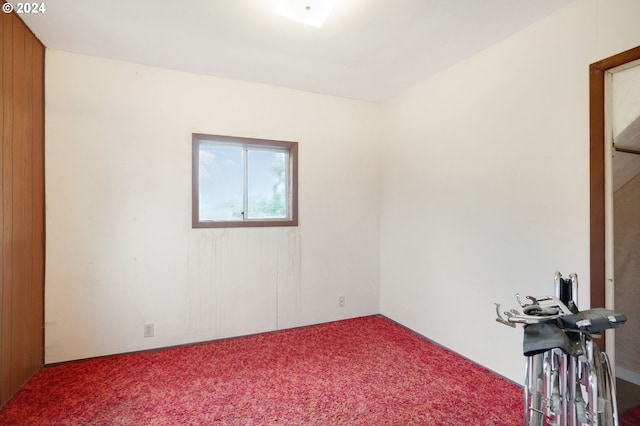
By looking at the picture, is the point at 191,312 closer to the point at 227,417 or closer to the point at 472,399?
the point at 227,417

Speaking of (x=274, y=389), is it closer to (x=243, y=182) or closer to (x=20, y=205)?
(x=243, y=182)

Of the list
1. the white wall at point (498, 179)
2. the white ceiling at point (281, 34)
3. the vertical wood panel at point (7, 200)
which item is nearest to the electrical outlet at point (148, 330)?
the vertical wood panel at point (7, 200)

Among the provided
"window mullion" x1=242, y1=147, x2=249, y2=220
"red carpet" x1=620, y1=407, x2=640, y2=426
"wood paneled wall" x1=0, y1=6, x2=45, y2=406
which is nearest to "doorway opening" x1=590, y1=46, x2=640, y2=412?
"red carpet" x1=620, y1=407, x2=640, y2=426

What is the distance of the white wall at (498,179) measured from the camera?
6.24 feet

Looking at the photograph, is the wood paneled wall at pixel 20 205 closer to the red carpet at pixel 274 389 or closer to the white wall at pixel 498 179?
the red carpet at pixel 274 389

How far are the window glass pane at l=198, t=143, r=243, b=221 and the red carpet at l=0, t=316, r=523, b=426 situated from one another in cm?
130

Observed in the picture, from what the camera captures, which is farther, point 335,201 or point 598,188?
point 335,201

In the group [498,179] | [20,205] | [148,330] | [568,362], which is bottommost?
[148,330]

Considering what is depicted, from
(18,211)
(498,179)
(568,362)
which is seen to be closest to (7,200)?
(18,211)

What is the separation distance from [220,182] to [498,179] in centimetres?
255

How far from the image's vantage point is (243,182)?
10.6 ft

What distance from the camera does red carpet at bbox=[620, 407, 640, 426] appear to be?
1.85m

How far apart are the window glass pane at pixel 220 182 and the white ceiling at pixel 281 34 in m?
0.77

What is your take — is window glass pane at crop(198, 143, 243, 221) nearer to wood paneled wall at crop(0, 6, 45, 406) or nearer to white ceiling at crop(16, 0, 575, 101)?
white ceiling at crop(16, 0, 575, 101)
